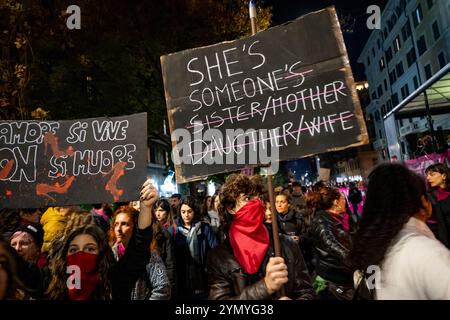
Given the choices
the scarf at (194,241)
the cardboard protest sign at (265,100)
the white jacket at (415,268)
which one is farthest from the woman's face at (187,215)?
the white jacket at (415,268)

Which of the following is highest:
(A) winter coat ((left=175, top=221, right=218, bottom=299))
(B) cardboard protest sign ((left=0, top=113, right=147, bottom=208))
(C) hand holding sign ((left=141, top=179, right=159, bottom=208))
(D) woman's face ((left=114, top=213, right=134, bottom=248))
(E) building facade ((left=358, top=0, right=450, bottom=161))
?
(E) building facade ((left=358, top=0, right=450, bottom=161))

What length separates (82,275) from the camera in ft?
8.43

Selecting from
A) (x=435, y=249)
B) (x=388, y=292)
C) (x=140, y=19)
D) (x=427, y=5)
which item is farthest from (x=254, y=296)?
(x=427, y=5)

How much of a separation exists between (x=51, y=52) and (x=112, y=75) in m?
2.25

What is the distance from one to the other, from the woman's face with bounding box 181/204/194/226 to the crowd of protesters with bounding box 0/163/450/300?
0.46m

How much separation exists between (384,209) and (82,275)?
2.16 meters

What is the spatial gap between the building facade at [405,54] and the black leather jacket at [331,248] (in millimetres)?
10886

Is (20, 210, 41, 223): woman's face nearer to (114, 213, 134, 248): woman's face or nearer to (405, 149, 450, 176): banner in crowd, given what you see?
(114, 213, 134, 248): woman's face

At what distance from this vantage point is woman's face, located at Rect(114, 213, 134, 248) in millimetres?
3406

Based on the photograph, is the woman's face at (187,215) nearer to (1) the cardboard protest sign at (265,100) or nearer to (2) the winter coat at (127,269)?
(2) the winter coat at (127,269)

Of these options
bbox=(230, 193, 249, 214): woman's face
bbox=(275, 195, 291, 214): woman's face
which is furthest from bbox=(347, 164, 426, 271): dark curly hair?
bbox=(275, 195, 291, 214): woman's face

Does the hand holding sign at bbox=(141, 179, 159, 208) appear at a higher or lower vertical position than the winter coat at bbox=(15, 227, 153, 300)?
higher

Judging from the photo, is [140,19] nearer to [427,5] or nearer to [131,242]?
[131,242]

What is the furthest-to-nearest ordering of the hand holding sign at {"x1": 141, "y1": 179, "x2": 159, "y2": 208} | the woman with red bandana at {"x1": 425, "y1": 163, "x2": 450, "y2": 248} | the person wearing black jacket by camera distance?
the woman with red bandana at {"x1": 425, "y1": 163, "x2": 450, "y2": 248}
the person wearing black jacket
the hand holding sign at {"x1": 141, "y1": 179, "x2": 159, "y2": 208}
